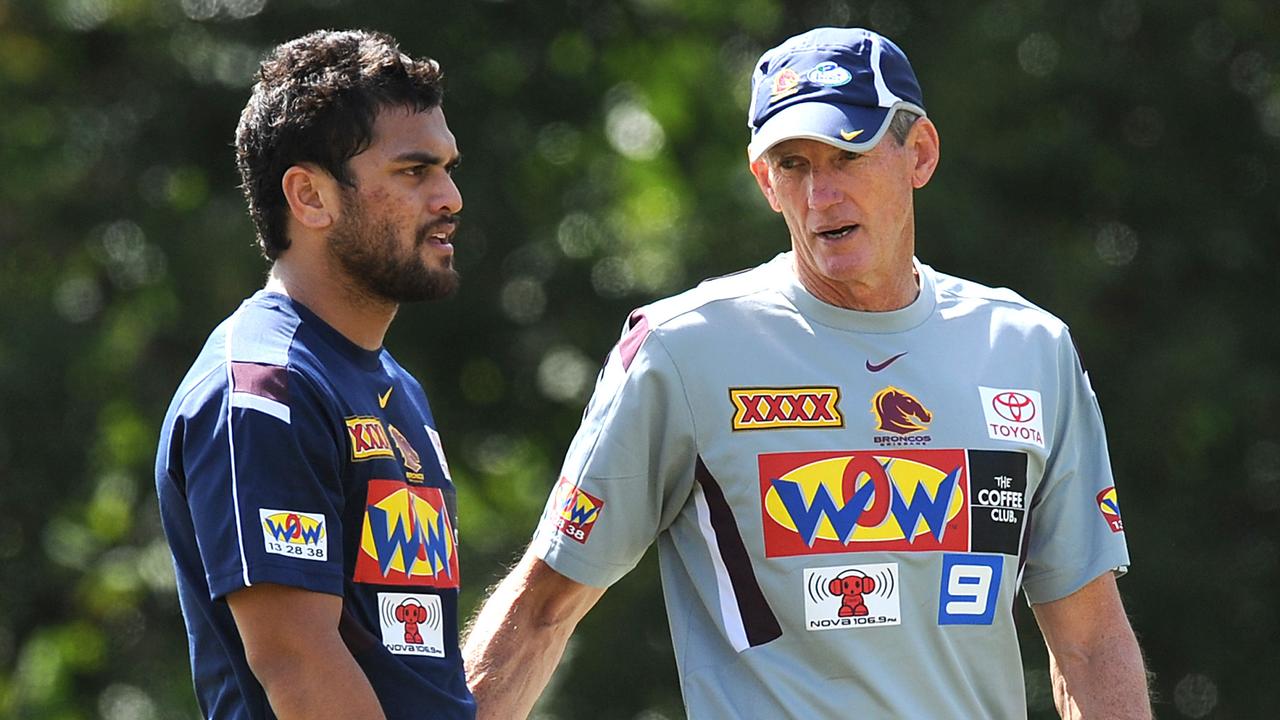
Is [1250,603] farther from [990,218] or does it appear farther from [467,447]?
[467,447]

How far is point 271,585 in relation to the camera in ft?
9.02

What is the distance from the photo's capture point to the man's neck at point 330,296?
307cm

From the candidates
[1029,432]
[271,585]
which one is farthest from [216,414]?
[1029,432]

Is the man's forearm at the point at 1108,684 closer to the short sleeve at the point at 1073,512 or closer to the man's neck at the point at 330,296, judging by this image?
the short sleeve at the point at 1073,512

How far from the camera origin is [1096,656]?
3553mm

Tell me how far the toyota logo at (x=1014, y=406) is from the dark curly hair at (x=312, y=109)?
1161mm

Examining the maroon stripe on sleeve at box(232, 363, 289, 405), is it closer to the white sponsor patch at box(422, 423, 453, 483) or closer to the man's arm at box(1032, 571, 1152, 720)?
the white sponsor patch at box(422, 423, 453, 483)

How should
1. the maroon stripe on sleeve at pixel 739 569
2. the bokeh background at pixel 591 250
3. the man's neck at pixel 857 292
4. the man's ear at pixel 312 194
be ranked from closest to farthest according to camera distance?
1. the man's ear at pixel 312 194
2. the maroon stripe on sleeve at pixel 739 569
3. the man's neck at pixel 857 292
4. the bokeh background at pixel 591 250

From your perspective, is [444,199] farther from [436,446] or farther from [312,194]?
[436,446]

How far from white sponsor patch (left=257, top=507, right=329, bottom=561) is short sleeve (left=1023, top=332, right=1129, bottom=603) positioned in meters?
1.42

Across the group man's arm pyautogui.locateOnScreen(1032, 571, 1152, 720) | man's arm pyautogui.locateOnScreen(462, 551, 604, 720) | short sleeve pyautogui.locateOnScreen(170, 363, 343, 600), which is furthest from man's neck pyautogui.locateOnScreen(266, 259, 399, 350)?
man's arm pyautogui.locateOnScreen(1032, 571, 1152, 720)

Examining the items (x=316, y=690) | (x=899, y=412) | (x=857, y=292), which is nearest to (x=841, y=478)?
(x=899, y=412)

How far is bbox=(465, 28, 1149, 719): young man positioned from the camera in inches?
130

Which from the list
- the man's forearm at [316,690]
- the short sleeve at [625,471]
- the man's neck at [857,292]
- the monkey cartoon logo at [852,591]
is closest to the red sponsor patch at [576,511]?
the short sleeve at [625,471]
